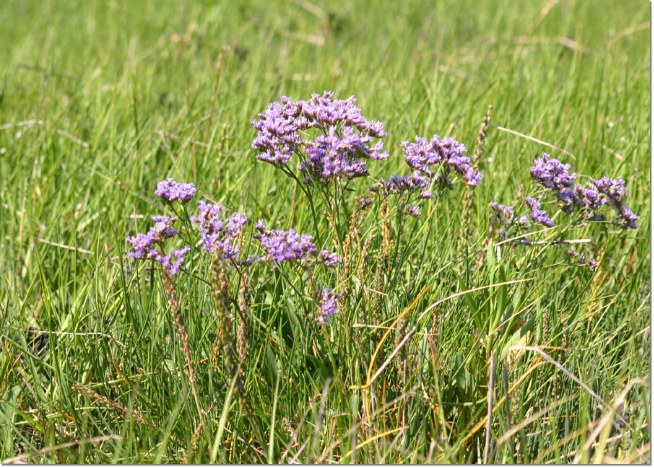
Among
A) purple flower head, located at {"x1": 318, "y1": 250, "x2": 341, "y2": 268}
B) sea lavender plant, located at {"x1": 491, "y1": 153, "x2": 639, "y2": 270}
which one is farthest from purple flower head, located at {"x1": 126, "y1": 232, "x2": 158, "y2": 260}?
sea lavender plant, located at {"x1": 491, "y1": 153, "x2": 639, "y2": 270}

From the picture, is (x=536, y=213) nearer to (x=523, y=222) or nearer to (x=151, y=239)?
(x=523, y=222)

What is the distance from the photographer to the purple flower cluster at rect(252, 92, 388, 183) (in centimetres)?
200

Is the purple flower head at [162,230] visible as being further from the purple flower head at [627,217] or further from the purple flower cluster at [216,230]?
the purple flower head at [627,217]

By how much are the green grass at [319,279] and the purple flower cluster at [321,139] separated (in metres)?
0.29

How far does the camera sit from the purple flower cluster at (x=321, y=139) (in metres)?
2.00

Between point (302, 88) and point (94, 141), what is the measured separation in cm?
117

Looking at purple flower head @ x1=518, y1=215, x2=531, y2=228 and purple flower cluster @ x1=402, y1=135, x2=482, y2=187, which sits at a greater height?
purple flower cluster @ x1=402, y1=135, x2=482, y2=187

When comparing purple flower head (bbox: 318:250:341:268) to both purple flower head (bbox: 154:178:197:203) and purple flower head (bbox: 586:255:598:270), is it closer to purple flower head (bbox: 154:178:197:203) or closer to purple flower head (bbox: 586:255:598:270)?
purple flower head (bbox: 154:178:197:203)

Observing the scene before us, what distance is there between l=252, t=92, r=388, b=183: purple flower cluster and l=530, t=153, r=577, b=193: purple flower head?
0.42 meters

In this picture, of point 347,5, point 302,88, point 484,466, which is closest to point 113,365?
point 484,466

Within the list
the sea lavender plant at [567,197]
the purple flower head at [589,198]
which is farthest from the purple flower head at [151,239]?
the purple flower head at [589,198]

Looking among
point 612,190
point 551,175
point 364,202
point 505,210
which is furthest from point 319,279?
point 612,190

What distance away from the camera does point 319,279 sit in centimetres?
238

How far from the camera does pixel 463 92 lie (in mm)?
4293
